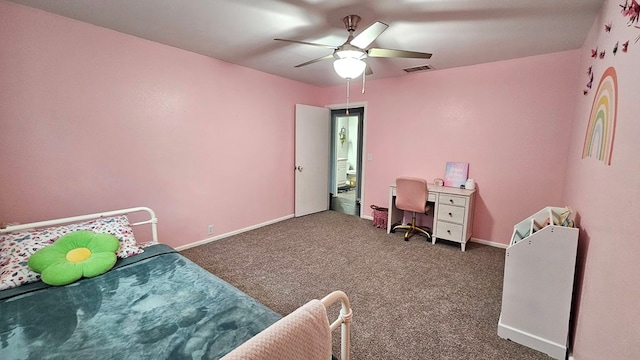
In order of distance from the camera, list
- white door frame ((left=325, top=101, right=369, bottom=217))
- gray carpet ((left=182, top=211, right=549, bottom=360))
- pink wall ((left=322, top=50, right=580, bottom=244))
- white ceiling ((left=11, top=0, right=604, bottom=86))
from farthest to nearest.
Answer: white door frame ((left=325, top=101, right=369, bottom=217)) < pink wall ((left=322, top=50, right=580, bottom=244)) < white ceiling ((left=11, top=0, right=604, bottom=86)) < gray carpet ((left=182, top=211, right=549, bottom=360))

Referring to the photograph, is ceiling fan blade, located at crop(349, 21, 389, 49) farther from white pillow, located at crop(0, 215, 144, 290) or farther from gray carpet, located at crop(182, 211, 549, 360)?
white pillow, located at crop(0, 215, 144, 290)

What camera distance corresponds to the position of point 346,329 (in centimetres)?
108

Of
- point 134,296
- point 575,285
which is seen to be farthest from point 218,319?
point 575,285

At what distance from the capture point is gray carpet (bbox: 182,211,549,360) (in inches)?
70.8

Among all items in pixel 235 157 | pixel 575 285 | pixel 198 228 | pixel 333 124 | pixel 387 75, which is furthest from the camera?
pixel 333 124

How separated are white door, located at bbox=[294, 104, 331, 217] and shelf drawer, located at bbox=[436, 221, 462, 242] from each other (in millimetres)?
2249

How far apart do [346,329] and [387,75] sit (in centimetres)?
377

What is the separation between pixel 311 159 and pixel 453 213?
97.6 inches

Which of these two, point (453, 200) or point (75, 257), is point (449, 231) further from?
point (75, 257)

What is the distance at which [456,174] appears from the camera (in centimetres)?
367

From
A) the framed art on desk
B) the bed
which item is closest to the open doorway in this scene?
the framed art on desk

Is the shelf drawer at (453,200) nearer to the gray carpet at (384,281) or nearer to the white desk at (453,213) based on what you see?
the white desk at (453,213)

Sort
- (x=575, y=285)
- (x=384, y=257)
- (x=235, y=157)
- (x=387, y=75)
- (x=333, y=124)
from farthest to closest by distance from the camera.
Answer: (x=333, y=124) < (x=387, y=75) < (x=235, y=157) < (x=384, y=257) < (x=575, y=285)

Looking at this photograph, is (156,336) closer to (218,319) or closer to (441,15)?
(218,319)
